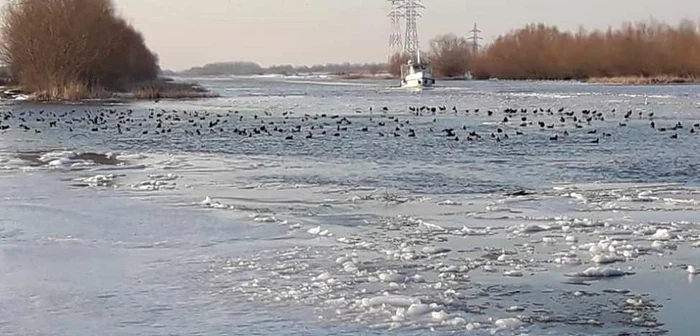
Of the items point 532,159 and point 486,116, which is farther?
point 486,116

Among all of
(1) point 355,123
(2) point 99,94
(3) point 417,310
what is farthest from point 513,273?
(2) point 99,94

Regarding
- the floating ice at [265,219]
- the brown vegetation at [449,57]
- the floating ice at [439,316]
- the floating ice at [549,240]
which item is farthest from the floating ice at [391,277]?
the brown vegetation at [449,57]

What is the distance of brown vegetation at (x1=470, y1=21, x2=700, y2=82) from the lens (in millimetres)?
94938

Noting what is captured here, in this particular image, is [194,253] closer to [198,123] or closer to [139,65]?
[198,123]

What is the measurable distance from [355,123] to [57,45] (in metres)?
32.4

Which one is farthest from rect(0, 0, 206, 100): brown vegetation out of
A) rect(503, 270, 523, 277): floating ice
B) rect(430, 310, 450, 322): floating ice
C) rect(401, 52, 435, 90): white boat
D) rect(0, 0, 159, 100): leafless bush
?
rect(430, 310, 450, 322): floating ice

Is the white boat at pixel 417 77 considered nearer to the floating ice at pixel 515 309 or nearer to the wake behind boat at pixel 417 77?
the wake behind boat at pixel 417 77

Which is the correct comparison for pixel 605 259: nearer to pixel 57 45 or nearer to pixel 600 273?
pixel 600 273

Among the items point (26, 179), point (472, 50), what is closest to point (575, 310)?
point (26, 179)

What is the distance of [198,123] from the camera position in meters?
36.3

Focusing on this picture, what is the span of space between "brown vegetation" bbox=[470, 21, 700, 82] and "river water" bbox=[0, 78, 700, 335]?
248 ft

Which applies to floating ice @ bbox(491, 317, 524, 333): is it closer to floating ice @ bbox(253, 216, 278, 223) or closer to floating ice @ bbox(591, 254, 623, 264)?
floating ice @ bbox(591, 254, 623, 264)

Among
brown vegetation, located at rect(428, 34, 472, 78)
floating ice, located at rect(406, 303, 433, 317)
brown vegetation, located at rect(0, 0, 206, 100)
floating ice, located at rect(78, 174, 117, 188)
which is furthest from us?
brown vegetation, located at rect(428, 34, 472, 78)

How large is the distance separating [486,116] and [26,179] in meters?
23.4
